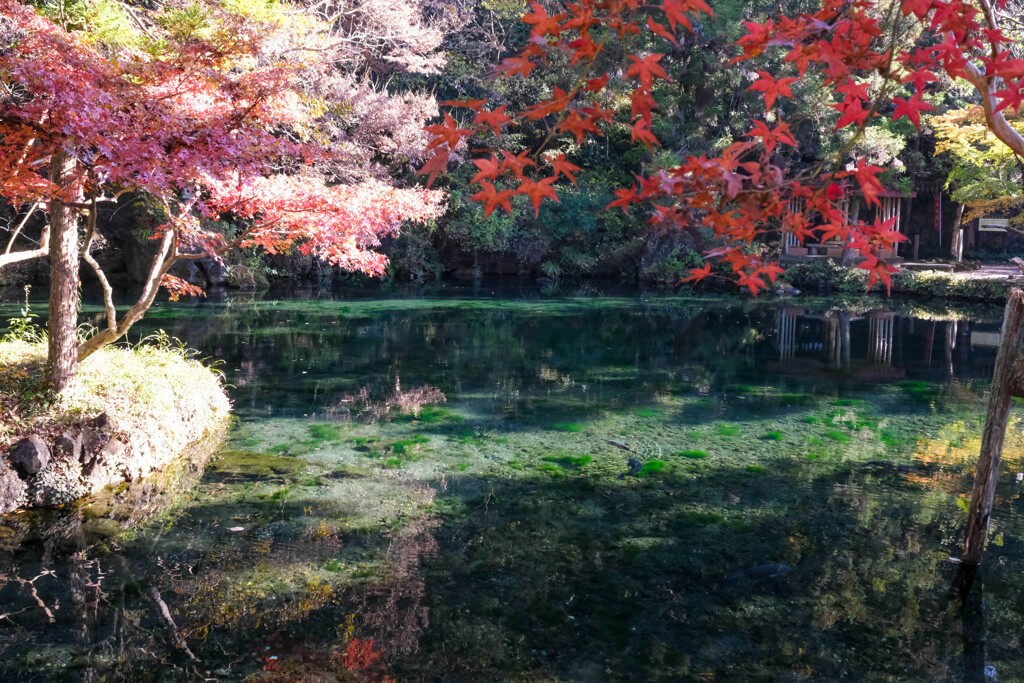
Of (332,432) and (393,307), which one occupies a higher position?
(393,307)

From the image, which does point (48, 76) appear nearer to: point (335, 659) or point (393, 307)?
point (335, 659)

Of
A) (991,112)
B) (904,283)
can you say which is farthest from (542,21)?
(904,283)

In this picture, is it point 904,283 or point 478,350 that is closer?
point 478,350

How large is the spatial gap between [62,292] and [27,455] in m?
1.27

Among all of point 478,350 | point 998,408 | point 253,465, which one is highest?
point 998,408

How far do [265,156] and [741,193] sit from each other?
3908 millimetres

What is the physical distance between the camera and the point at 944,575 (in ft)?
13.8

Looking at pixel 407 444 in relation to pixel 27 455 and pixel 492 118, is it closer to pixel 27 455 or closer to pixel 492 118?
pixel 27 455

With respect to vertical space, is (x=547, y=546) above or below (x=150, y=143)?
below

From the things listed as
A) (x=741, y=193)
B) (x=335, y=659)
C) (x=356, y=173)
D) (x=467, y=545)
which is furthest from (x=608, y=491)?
(x=356, y=173)

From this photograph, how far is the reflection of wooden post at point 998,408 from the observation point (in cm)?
367

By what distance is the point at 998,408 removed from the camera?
12.3 feet

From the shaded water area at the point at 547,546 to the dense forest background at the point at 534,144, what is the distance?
9399mm

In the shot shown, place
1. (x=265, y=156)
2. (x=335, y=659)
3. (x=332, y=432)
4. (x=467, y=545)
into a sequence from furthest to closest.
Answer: (x=332, y=432) < (x=265, y=156) < (x=467, y=545) < (x=335, y=659)
